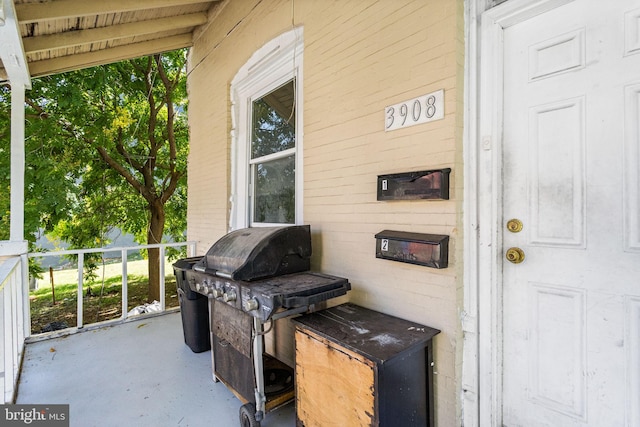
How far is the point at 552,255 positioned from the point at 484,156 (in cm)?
58

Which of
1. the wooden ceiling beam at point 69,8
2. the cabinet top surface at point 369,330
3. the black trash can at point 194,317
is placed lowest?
the black trash can at point 194,317

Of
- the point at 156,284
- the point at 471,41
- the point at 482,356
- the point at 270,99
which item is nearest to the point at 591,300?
the point at 482,356

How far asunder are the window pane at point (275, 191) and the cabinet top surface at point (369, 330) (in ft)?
3.98

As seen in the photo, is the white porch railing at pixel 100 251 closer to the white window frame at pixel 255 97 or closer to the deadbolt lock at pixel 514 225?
the white window frame at pixel 255 97

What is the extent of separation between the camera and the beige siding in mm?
1620

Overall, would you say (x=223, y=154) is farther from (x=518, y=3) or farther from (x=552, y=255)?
(x=552, y=255)

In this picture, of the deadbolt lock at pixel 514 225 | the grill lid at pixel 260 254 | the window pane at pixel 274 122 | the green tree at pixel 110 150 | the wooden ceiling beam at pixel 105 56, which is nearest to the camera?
the deadbolt lock at pixel 514 225

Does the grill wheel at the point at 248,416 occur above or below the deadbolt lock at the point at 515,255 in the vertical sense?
below

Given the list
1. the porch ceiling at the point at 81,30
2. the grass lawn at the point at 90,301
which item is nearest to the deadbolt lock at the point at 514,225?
the porch ceiling at the point at 81,30

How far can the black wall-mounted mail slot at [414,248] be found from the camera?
62.7 inches

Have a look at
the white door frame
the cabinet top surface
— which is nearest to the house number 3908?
the white door frame

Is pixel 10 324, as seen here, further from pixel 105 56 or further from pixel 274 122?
pixel 105 56

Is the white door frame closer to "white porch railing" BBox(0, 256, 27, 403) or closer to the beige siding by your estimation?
the beige siding

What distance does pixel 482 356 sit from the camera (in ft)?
5.21
